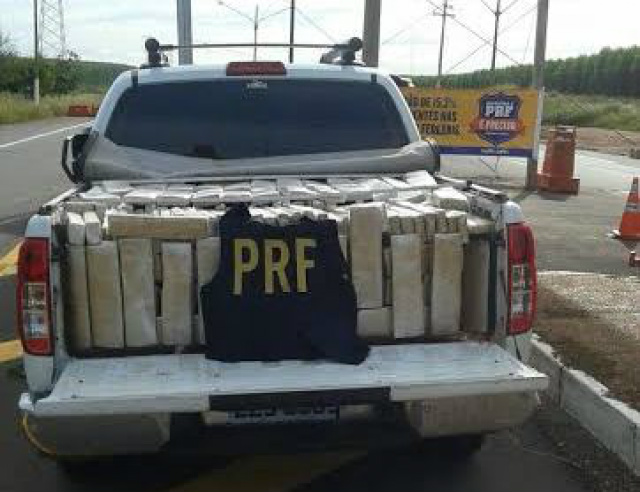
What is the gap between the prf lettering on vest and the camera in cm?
374

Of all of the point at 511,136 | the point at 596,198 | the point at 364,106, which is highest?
the point at 364,106

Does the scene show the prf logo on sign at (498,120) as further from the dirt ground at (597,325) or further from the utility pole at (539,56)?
the dirt ground at (597,325)

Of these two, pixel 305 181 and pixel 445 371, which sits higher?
pixel 305 181

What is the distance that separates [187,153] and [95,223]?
67.9 inches

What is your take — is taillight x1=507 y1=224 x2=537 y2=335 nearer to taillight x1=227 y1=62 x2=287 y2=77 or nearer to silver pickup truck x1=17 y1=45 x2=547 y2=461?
silver pickup truck x1=17 y1=45 x2=547 y2=461

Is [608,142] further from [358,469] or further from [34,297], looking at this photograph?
[34,297]

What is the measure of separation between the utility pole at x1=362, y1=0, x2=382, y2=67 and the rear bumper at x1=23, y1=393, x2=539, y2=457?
11.8 metres

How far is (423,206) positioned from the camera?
4195mm

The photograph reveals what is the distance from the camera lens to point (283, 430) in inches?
146

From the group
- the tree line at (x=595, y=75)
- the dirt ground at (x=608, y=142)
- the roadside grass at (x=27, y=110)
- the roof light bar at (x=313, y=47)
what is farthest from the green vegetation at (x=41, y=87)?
the roof light bar at (x=313, y=47)

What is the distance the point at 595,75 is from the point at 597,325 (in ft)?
269

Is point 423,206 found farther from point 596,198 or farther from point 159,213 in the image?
point 596,198

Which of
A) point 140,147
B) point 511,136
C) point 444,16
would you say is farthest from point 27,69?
point 140,147

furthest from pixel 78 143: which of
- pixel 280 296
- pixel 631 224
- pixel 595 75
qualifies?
pixel 595 75
